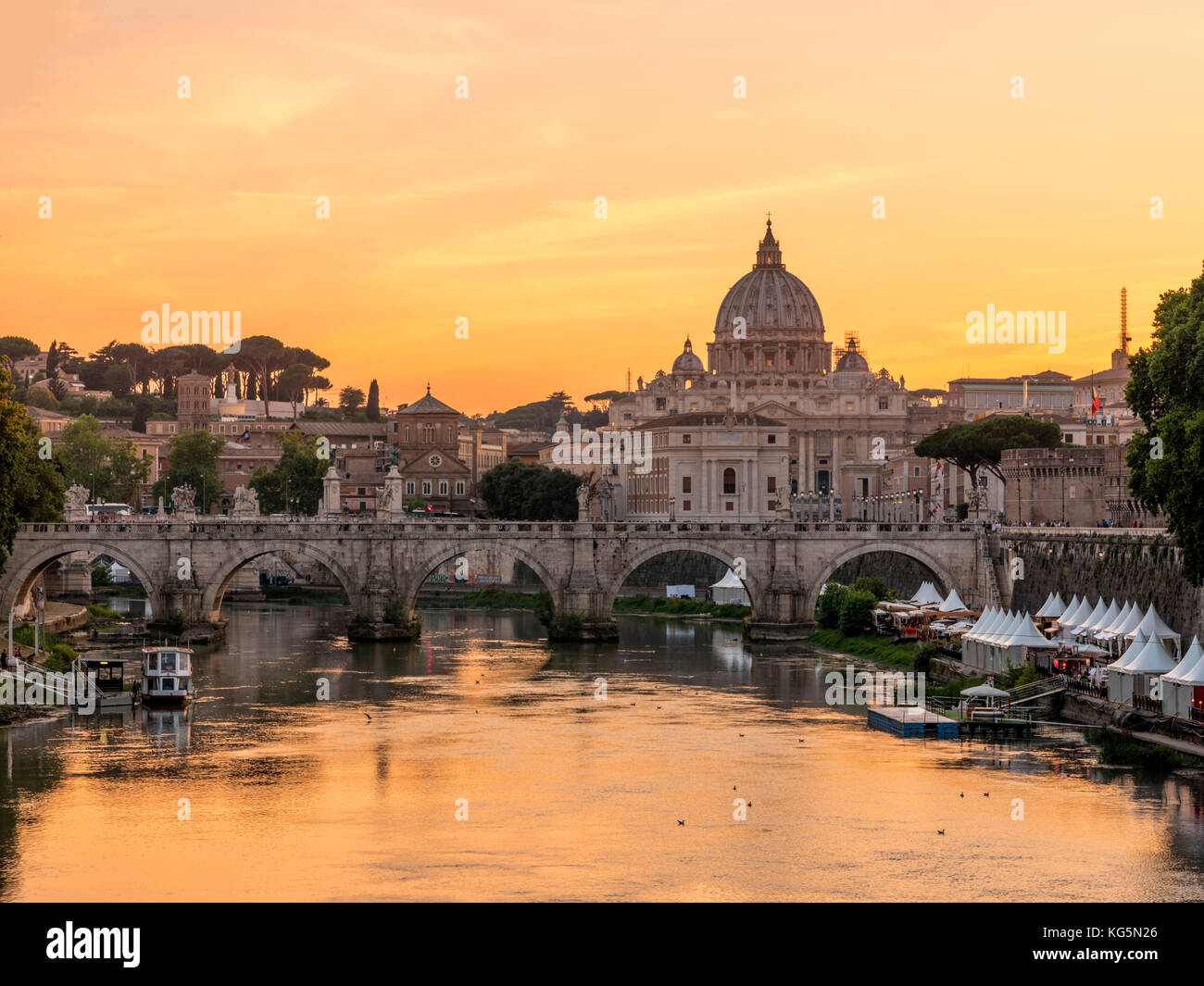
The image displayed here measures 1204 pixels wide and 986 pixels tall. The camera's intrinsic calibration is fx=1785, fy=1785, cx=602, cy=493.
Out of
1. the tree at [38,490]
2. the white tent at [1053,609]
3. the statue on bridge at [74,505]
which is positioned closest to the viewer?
the white tent at [1053,609]

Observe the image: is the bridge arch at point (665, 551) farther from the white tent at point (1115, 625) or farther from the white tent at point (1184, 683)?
the white tent at point (1184, 683)

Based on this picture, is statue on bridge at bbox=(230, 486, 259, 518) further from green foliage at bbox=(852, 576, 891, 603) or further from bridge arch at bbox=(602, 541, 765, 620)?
green foliage at bbox=(852, 576, 891, 603)

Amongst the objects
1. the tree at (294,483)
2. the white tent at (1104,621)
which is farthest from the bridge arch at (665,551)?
the tree at (294,483)

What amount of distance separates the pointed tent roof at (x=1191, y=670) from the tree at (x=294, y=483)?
85.8 meters

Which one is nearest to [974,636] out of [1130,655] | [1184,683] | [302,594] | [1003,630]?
[1003,630]

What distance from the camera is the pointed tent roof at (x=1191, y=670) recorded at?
43156 millimetres

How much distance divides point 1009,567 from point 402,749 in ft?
119

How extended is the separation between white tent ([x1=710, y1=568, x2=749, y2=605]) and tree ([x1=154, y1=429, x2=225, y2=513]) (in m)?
47.4

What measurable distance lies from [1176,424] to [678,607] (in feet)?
173

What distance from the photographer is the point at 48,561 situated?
78.9m
